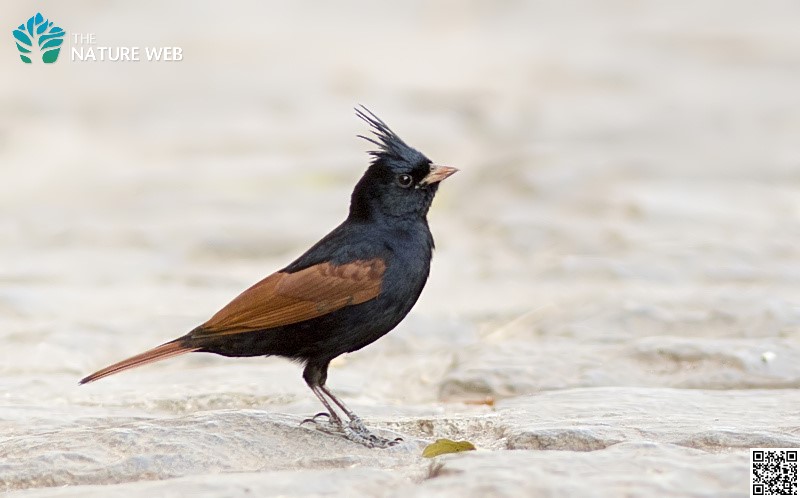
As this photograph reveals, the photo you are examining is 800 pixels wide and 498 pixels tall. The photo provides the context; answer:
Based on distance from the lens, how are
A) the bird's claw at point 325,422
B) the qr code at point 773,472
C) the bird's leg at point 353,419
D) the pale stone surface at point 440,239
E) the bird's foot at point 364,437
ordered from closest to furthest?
1. the qr code at point 773,472
2. the pale stone surface at point 440,239
3. the bird's foot at point 364,437
4. the bird's leg at point 353,419
5. the bird's claw at point 325,422

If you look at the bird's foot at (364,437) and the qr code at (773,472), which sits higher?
the bird's foot at (364,437)

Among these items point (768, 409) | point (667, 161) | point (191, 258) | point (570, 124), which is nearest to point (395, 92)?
point (570, 124)

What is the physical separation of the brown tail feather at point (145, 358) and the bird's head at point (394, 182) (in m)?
0.89

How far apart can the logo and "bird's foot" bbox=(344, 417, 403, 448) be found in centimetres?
809

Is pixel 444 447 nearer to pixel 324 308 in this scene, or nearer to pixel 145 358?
pixel 324 308

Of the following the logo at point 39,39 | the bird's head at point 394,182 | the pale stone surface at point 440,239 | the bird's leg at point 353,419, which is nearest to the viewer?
the pale stone surface at point 440,239

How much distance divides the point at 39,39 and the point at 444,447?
8598 millimetres

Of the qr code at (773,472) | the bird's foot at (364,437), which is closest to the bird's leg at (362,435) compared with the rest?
the bird's foot at (364,437)

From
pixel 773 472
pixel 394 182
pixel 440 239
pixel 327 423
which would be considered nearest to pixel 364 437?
pixel 327 423

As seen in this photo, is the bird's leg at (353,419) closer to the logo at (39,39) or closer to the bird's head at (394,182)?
the bird's head at (394,182)

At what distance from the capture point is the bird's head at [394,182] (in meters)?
4.59

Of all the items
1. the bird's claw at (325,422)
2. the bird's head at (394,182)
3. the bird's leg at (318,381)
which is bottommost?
the bird's claw at (325,422)

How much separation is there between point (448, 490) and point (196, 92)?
9326 millimetres

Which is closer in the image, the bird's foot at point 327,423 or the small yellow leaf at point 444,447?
the small yellow leaf at point 444,447
